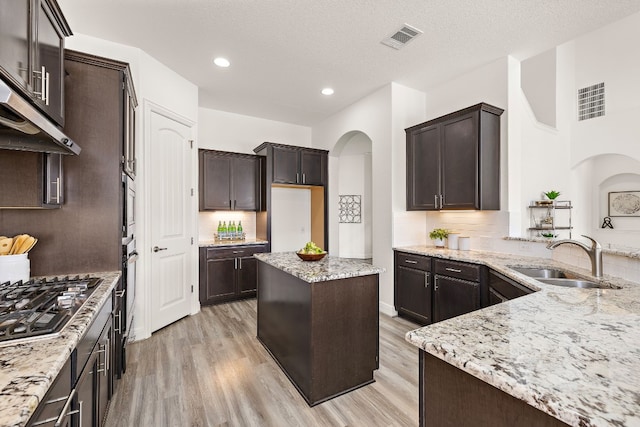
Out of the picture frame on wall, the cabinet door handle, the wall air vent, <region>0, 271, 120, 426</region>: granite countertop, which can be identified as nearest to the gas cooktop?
<region>0, 271, 120, 426</region>: granite countertop

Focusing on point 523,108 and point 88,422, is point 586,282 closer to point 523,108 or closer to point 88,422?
point 523,108

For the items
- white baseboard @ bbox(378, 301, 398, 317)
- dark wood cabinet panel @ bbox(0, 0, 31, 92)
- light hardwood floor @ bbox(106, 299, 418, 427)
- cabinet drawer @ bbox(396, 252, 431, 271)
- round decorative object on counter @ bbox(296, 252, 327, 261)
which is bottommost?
light hardwood floor @ bbox(106, 299, 418, 427)

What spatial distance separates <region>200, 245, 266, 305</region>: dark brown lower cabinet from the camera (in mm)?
4230

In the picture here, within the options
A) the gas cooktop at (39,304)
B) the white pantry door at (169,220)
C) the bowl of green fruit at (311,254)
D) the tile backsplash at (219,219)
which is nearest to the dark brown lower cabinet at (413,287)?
the bowl of green fruit at (311,254)

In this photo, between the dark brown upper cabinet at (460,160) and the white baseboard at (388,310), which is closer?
the dark brown upper cabinet at (460,160)

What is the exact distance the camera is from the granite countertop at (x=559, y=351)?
25.4 inches

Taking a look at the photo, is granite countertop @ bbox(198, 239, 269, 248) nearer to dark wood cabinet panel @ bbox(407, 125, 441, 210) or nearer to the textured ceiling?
the textured ceiling

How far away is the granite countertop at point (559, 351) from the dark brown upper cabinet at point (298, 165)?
390 cm

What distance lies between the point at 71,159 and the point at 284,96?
302 cm

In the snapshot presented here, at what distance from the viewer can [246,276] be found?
14.9 ft

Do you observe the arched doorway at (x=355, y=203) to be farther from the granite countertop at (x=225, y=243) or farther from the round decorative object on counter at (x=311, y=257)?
the round decorative object on counter at (x=311, y=257)

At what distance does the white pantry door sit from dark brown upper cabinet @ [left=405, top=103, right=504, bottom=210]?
307cm

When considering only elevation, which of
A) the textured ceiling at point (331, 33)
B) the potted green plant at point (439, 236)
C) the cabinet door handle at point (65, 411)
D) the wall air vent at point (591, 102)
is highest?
the wall air vent at point (591, 102)

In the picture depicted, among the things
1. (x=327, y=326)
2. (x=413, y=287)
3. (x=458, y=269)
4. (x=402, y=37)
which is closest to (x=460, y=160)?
(x=458, y=269)
